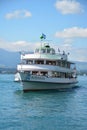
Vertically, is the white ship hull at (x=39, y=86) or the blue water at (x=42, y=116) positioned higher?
the white ship hull at (x=39, y=86)

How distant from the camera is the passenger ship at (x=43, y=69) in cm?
3953

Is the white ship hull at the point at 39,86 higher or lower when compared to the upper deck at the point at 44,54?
lower

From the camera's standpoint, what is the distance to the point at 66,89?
45938mm

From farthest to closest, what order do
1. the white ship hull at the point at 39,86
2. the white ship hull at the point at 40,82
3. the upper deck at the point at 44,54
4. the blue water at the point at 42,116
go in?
the upper deck at the point at 44,54 < the white ship hull at the point at 39,86 < the white ship hull at the point at 40,82 < the blue water at the point at 42,116

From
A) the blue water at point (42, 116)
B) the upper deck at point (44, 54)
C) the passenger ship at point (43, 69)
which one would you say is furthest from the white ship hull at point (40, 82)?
the blue water at point (42, 116)

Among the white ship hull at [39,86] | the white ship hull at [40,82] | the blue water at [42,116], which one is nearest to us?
the blue water at [42,116]

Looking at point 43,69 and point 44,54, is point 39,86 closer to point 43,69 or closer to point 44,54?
point 43,69

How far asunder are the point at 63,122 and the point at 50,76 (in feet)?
64.8

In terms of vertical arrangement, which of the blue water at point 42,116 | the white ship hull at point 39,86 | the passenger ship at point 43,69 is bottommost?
the blue water at point 42,116

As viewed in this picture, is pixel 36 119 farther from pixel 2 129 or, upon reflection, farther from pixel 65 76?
pixel 65 76

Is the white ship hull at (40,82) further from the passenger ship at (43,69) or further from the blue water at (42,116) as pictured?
the blue water at (42,116)

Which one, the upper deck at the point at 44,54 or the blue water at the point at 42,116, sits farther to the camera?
the upper deck at the point at 44,54

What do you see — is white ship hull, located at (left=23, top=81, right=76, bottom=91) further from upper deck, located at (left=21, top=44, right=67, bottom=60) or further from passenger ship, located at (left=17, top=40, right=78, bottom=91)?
upper deck, located at (left=21, top=44, right=67, bottom=60)

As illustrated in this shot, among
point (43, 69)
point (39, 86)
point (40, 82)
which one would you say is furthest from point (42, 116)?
point (43, 69)
